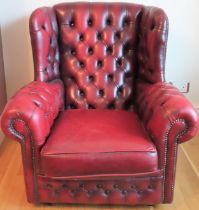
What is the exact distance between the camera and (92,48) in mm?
2025

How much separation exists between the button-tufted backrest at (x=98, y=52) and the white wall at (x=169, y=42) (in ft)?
0.98

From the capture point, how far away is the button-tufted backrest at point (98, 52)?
6.55ft

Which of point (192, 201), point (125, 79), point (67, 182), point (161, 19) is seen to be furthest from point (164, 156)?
point (161, 19)

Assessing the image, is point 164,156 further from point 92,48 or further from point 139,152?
point 92,48

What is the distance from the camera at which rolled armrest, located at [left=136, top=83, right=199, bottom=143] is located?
1467mm

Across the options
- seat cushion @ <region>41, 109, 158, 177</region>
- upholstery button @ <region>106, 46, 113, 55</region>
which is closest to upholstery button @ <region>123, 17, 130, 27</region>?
upholstery button @ <region>106, 46, 113, 55</region>

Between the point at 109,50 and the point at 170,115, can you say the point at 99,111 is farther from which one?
the point at 170,115

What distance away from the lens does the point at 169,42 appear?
234 centimetres

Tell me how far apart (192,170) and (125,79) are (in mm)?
745

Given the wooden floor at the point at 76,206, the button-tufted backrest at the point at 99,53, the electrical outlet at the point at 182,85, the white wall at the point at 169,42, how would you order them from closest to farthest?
the wooden floor at the point at 76,206
the button-tufted backrest at the point at 99,53
the white wall at the point at 169,42
the electrical outlet at the point at 182,85

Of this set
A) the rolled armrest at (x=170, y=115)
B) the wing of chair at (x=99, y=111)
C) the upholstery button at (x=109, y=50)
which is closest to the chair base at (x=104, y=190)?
the wing of chair at (x=99, y=111)

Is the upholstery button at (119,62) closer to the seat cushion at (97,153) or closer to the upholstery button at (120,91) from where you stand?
the upholstery button at (120,91)

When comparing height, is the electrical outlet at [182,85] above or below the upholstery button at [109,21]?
below

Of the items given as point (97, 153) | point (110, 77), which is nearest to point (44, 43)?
point (110, 77)
